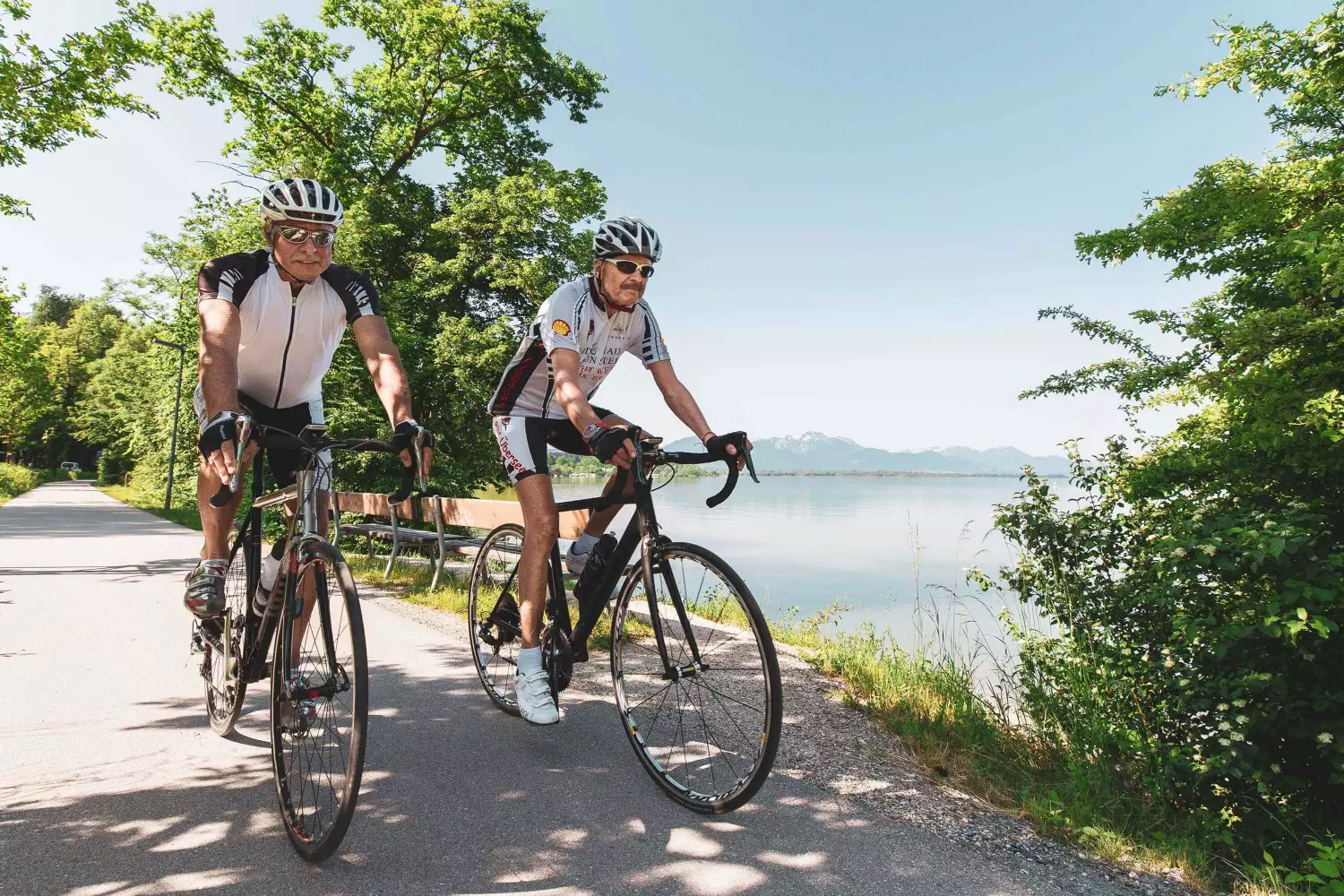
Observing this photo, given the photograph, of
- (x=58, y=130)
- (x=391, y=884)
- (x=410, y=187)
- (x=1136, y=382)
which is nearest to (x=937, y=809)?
(x=391, y=884)

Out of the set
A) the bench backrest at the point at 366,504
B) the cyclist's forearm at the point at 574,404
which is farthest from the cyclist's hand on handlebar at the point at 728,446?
the bench backrest at the point at 366,504

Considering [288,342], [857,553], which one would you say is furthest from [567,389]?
[857,553]

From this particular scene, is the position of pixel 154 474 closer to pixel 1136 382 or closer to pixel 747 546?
pixel 747 546

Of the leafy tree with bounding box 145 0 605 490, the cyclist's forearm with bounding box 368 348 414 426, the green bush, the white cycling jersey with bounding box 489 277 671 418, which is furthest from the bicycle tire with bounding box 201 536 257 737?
the leafy tree with bounding box 145 0 605 490

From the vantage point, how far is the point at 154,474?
3778 cm

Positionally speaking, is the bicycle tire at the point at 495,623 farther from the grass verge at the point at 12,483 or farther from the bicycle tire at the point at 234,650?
the grass verge at the point at 12,483

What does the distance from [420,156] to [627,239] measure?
2157 cm

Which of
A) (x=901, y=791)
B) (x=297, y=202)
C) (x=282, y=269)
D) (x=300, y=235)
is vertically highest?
(x=297, y=202)

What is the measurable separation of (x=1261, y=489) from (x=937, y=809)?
7.90m

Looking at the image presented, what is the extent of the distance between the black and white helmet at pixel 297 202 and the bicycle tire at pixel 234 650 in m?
1.44

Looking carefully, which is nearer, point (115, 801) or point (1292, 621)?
point (115, 801)

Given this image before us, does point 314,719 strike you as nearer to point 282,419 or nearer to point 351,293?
point 282,419

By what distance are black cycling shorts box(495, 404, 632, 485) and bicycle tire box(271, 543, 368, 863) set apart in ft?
3.96

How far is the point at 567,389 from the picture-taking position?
3.42 m
